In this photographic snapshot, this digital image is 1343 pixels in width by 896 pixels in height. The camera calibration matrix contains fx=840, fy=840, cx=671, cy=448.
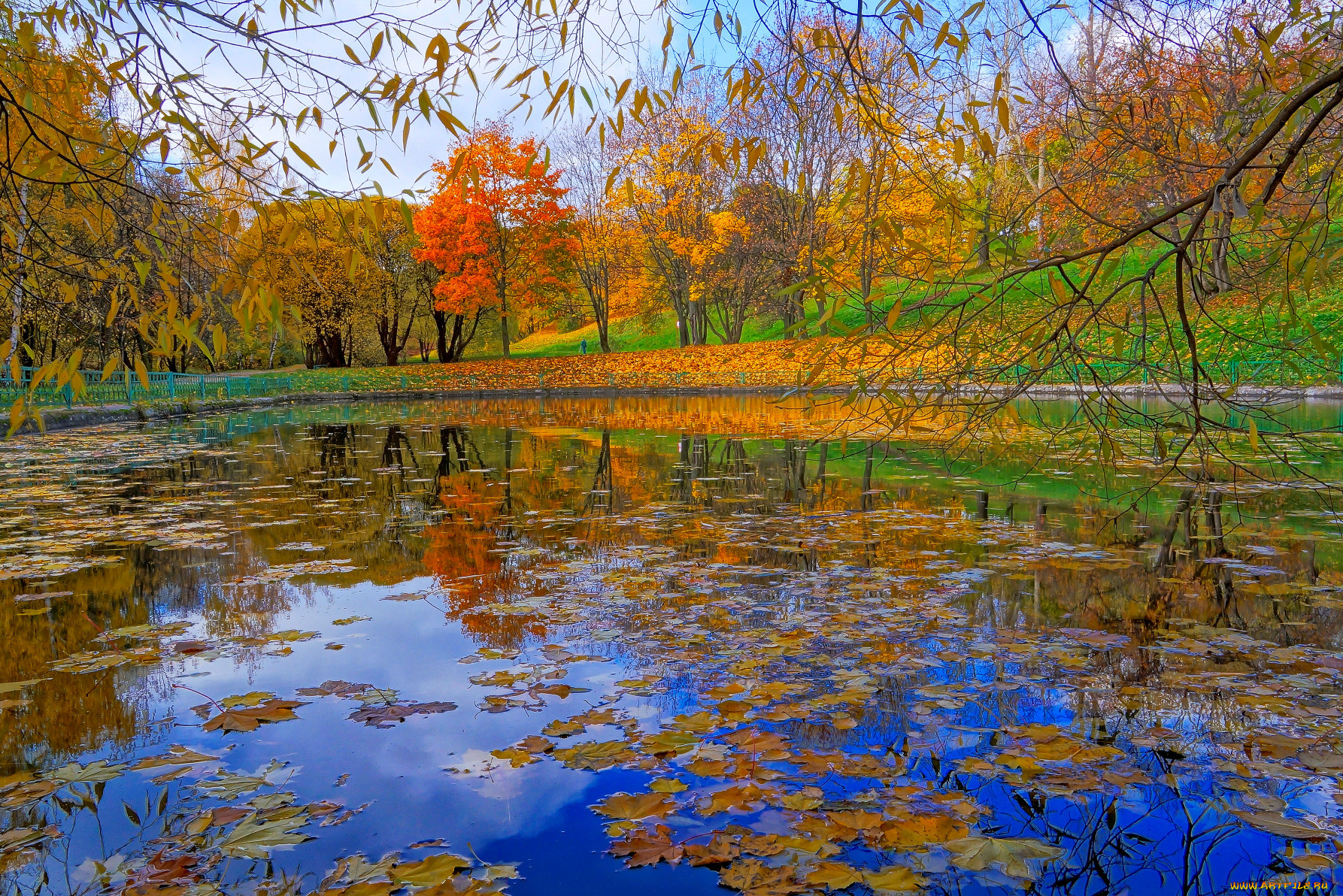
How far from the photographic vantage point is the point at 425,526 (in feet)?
23.1

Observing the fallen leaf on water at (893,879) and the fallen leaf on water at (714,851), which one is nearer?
the fallen leaf on water at (893,879)

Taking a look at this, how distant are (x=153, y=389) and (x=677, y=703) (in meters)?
24.8

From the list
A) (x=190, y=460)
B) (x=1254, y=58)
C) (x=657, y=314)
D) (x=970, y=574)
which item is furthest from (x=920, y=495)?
(x=657, y=314)

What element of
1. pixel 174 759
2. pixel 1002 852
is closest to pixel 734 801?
pixel 1002 852

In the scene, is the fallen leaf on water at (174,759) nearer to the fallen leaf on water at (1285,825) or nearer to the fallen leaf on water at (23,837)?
the fallen leaf on water at (23,837)

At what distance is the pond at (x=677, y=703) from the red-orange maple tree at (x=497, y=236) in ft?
99.5

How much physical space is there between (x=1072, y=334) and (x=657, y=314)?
158 feet

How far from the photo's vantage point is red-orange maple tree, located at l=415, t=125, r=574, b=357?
35219mm

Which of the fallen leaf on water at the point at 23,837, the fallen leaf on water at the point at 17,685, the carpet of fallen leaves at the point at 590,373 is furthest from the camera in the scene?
the carpet of fallen leaves at the point at 590,373

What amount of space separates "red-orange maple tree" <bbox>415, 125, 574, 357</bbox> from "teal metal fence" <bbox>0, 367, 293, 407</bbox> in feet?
27.1

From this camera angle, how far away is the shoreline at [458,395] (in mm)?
17188

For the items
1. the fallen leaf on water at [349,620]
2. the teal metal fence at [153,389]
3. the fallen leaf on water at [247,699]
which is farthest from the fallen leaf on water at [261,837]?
the teal metal fence at [153,389]

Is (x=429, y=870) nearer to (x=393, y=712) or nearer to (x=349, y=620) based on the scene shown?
(x=393, y=712)

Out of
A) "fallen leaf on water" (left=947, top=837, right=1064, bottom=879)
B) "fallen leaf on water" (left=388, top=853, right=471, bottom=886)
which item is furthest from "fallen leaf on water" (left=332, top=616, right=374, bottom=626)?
"fallen leaf on water" (left=947, top=837, right=1064, bottom=879)
